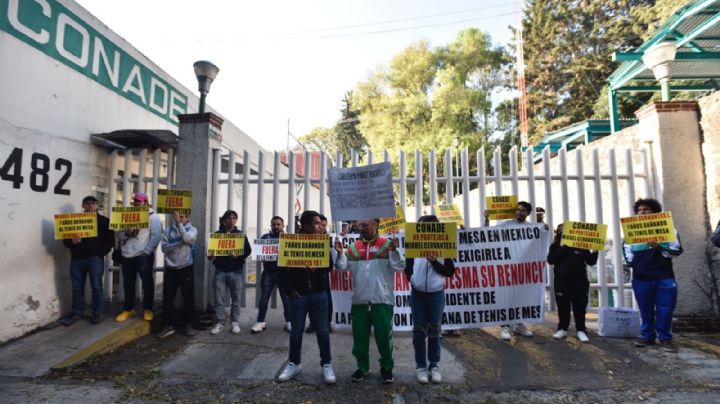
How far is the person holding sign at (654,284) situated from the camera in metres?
4.67

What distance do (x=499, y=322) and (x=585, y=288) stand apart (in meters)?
1.27

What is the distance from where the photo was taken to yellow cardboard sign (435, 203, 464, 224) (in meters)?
5.28

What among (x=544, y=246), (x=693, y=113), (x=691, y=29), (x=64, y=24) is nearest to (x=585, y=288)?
(x=544, y=246)

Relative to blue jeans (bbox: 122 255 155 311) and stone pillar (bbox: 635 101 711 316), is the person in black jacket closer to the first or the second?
stone pillar (bbox: 635 101 711 316)

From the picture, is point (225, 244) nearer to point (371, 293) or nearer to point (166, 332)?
point (166, 332)

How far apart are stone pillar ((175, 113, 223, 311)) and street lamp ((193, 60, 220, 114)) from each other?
1.30 ft

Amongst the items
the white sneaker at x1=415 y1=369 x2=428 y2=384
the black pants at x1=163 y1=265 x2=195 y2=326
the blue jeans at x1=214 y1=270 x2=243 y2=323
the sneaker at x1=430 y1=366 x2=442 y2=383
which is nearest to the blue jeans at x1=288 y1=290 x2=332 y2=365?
the white sneaker at x1=415 y1=369 x2=428 y2=384

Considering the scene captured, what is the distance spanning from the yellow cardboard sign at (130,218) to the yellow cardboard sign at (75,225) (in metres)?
0.31

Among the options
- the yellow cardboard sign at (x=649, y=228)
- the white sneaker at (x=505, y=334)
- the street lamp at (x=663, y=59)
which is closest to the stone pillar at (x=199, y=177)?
the white sneaker at (x=505, y=334)

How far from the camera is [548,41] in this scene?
26.8 meters

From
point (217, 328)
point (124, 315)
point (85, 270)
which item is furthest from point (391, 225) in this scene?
point (85, 270)

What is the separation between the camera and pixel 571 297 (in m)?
5.01

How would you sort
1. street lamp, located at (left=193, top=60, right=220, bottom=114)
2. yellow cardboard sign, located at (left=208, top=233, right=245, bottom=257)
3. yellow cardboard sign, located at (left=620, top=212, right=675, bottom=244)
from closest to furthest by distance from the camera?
yellow cardboard sign, located at (left=620, top=212, right=675, bottom=244) < yellow cardboard sign, located at (left=208, top=233, right=245, bottom=257) < street lamp, located at (left=193, top=60, right=220, bottom=114)

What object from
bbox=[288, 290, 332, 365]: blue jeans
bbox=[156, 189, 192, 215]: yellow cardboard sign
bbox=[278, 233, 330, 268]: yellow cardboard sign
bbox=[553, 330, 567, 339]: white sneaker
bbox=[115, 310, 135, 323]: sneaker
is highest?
bbox=[156, 189, 192, 215]: yellow cardboard sign
